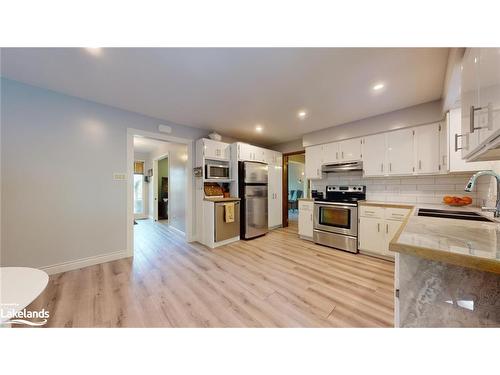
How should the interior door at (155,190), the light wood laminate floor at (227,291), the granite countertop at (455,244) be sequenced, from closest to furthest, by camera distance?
the granite countertop at (455,244)
the light wood laminate floor at (227,291)
the interior door at (155,190)

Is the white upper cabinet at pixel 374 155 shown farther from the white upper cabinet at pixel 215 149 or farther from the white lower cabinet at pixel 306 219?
the white upper cabinet at pixel 215 149

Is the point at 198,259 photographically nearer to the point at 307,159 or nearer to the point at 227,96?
the point at 227,96

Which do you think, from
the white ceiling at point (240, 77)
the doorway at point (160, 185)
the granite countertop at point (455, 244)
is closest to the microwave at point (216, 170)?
the doorway at point (160, 185)

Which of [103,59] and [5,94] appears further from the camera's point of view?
[5,94]

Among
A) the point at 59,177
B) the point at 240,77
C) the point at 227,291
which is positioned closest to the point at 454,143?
the point at 240,77

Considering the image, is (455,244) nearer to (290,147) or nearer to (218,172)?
(218,172)

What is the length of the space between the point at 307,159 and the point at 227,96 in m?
2.27

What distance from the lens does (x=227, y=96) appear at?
2369mm

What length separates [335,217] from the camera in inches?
125

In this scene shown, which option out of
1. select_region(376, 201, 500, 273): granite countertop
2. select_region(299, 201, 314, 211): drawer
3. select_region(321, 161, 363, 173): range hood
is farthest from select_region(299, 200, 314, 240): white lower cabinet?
select_region(376, 201, 500, 273): granite countertop

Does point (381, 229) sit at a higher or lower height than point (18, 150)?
lower

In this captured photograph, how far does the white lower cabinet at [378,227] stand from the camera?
257 cm

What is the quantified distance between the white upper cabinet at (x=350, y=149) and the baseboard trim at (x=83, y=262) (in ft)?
13.5
